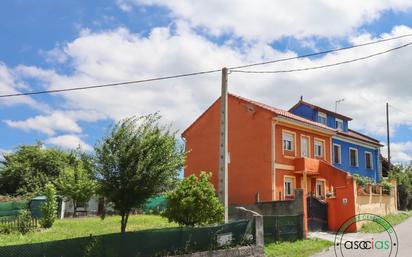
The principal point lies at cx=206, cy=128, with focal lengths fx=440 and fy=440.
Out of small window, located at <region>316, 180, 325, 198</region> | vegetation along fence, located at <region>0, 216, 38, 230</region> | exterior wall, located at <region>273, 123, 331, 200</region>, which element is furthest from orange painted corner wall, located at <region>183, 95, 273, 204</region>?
vegetation along fence, located at <region>0, 216, 38, 230</region>

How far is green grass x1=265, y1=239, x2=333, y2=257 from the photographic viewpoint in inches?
611

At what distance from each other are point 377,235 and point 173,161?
1153 cm

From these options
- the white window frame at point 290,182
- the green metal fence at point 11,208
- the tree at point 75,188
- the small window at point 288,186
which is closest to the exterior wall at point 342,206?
the white window frame at point 290,182

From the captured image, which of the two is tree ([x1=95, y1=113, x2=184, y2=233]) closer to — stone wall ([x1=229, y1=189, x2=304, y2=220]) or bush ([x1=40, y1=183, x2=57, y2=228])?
stone wall ([x1=229, y1=189, x2=304, y2=220])

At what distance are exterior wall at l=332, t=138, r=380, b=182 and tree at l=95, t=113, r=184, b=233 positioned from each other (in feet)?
68.3

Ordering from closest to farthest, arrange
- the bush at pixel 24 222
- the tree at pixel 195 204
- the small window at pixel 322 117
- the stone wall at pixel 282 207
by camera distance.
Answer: the tree at pixel 195 204, the stone wall at pixel 282 207, the bush at pixel 24 222, the small window at pixel 322 117

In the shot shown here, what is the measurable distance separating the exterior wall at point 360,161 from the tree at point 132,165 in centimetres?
2082

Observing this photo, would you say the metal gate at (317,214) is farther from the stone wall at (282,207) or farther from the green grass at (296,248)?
the green grass at (296,248)

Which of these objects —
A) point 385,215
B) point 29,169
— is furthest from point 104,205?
point 29,169

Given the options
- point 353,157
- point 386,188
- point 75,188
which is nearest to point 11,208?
point 75,188

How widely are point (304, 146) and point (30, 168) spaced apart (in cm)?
2733

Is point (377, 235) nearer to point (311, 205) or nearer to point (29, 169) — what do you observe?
point (311, 205)

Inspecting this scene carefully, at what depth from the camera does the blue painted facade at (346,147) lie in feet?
109

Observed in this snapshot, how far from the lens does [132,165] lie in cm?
1385
